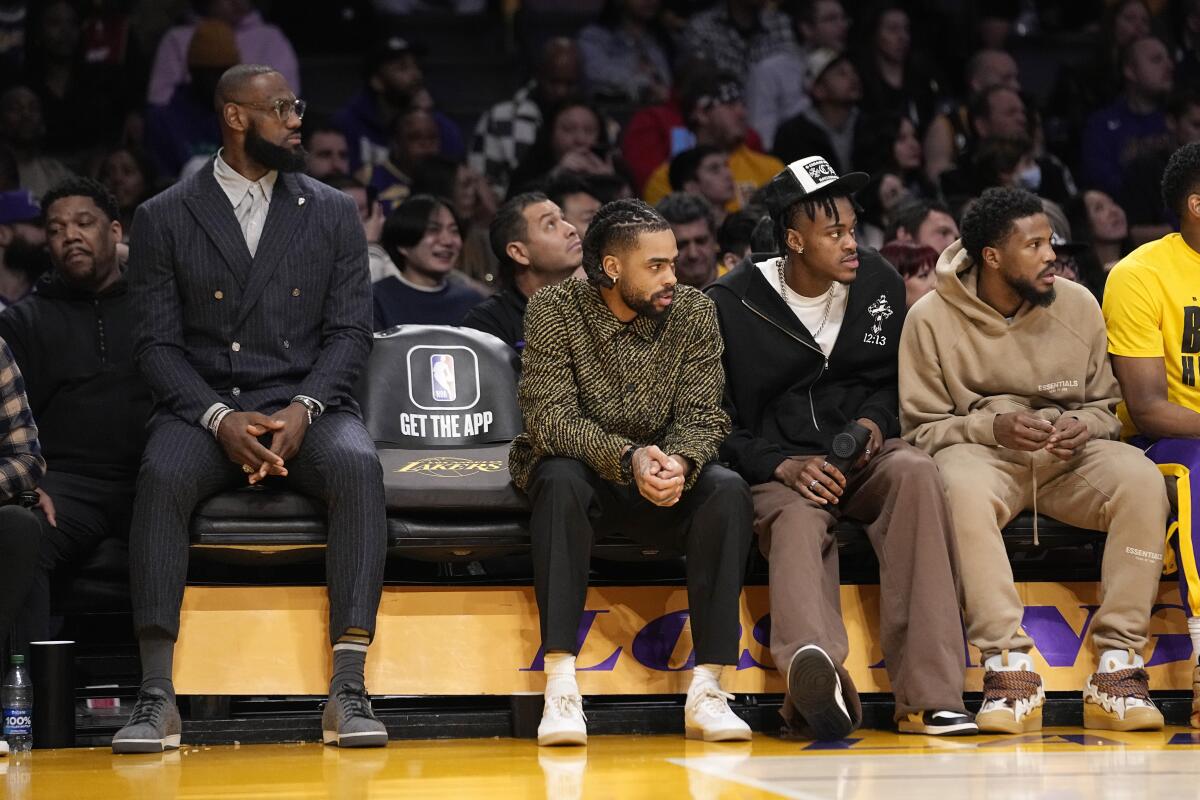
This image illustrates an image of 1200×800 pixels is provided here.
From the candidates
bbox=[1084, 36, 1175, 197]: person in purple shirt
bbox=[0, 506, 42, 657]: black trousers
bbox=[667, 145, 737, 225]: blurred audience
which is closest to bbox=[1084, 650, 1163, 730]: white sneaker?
bbox=[0, 506, 42, 657]: black trousers

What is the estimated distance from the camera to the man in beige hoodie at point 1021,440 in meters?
5.23

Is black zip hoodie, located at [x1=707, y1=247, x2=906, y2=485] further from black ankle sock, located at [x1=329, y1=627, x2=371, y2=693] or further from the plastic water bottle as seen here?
the plastic water bottle

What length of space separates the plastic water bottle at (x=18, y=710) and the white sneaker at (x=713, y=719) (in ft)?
6.26

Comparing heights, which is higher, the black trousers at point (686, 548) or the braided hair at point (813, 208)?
the braided hair at point (813, 208)

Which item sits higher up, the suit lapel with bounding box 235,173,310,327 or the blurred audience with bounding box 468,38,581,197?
the blurred audience with bounding box 468,38,581,197

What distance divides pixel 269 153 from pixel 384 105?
160 inches

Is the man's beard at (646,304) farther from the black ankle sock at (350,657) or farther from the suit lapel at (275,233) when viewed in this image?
the black ankle sock at (350,657)

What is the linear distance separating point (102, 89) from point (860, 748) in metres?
6.27

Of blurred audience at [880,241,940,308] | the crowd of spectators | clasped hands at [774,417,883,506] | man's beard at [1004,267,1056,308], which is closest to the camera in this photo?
clasped hands at [774,417,883,506]

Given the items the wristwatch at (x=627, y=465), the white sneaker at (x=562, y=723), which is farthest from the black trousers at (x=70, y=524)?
the wristwatch at (x=627, y=465)

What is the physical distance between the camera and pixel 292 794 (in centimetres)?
400

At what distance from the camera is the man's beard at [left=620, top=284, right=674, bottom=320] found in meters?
5.32

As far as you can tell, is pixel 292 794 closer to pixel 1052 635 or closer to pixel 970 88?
pixel 1052 635

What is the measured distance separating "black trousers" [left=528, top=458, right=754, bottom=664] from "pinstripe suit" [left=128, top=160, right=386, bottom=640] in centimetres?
49
